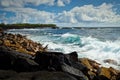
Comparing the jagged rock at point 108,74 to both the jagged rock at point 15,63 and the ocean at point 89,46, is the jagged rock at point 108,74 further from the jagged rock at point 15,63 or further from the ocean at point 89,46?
the ocean at point 89,46

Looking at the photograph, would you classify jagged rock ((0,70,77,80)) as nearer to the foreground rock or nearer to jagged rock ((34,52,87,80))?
jagged rock ((34,52,87,80))

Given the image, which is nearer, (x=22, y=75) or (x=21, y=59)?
(x=22, y=75)

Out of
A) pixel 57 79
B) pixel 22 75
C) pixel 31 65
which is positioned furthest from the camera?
pixel 31 65

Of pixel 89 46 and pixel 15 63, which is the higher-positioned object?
pixel 15 63

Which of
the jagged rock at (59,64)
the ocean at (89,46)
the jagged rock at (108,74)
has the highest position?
the jagged rock at (59,64)

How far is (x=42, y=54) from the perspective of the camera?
288 inches

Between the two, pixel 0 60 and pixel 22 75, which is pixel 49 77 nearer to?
pixel 22 75

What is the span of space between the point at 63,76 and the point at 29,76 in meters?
0.81

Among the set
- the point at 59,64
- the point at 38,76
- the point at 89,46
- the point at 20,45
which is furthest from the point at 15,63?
the point at 89,46

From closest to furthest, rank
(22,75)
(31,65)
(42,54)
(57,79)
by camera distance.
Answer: (57,79) → (22,75) → (31,65) → (42,54)

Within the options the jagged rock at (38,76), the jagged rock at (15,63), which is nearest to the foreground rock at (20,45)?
the jagged rock at (15,63)

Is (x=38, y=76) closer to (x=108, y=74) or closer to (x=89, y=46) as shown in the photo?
(x=108, y=74)

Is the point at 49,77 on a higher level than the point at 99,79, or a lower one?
higher

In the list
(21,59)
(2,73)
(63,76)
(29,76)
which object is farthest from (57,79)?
(21,59)
